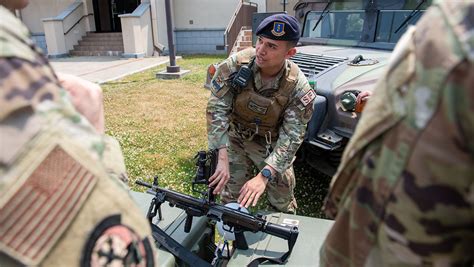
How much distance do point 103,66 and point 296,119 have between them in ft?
32.0

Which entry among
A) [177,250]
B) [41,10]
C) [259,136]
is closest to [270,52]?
[259,136]

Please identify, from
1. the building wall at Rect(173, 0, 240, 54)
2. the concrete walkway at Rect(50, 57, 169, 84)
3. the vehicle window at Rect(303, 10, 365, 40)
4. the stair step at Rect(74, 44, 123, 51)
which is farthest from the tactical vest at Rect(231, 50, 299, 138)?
the stair step at Rect(74, 44, 123, 51)

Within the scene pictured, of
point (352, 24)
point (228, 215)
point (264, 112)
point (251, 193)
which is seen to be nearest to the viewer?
point (228, 215)

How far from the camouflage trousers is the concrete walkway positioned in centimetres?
669

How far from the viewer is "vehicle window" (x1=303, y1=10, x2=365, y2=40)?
13.1 feet

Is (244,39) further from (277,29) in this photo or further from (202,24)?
(277,29)

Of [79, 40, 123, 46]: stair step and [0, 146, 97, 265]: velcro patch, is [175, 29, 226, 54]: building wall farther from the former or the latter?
[0, 146, 97, 265]: velcro patch

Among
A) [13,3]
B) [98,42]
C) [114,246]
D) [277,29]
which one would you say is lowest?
[98,42]

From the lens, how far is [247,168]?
300cm

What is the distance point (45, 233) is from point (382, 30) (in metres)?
Answer: 3.71

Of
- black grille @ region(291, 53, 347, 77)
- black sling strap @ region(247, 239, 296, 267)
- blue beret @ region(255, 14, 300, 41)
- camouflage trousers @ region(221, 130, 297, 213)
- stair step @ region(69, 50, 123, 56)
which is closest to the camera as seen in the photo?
black sling strap @ region(247, 239, 296, 267)

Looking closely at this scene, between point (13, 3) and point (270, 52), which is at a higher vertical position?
point (13, 3)

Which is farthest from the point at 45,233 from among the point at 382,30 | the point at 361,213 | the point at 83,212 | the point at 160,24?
the point at 160,24

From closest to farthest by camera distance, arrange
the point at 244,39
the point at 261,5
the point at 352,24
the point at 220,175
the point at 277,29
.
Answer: the point at 220,175, the point at 277,29, the point at 352,24, the point at 244,39, the point at 261,5
